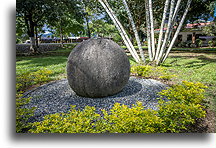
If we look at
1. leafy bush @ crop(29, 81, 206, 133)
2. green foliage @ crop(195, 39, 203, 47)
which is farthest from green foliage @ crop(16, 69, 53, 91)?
green foliage @ crop(195, 39, 203, 47)

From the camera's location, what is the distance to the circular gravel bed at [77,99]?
344cm

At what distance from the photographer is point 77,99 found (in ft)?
12.3

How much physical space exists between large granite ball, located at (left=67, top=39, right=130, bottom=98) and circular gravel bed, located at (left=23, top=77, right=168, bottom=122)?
18cm

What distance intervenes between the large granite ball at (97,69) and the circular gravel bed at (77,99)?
18 cm

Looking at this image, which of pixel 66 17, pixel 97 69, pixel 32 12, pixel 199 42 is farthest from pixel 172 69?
pixel 199 42

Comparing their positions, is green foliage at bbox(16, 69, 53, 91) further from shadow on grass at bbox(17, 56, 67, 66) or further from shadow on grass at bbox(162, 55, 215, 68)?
shadow on grass at bbox(162, 55, 215, 68)

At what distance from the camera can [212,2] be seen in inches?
381

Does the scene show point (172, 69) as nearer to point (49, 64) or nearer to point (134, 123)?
point (134, 123)

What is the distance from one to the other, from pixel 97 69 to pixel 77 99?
2.94ft

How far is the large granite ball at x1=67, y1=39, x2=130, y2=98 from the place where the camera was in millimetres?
3365

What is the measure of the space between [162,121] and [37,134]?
201 cm

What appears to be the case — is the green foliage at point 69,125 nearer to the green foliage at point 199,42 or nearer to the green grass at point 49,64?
the green grass at point 49,64

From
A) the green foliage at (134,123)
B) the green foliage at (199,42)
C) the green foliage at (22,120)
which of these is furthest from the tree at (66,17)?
the green foliage at (199,42)

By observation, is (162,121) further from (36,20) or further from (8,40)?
(36,20)
